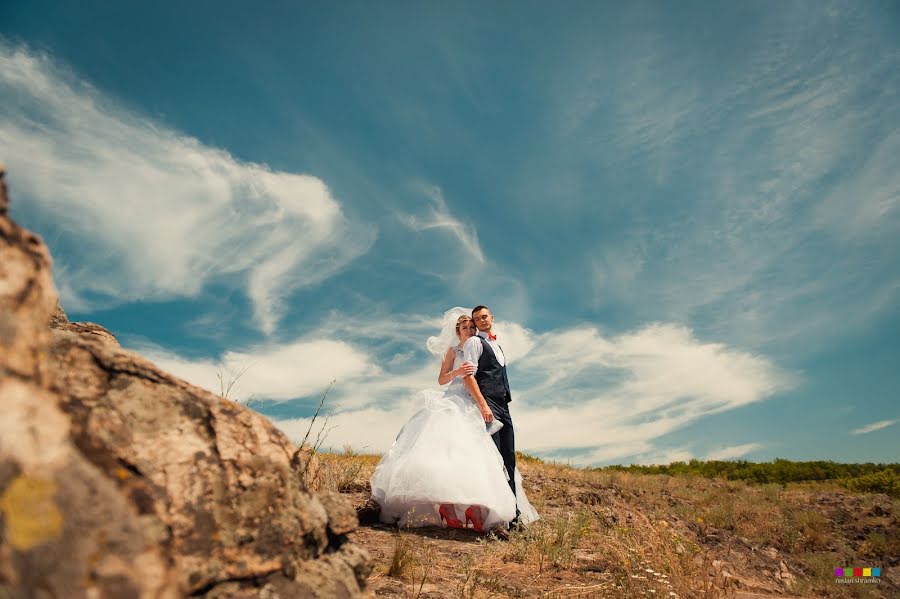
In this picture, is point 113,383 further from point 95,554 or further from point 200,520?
point 95,554

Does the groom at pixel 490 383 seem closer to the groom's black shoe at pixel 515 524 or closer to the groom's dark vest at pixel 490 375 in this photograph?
the groom's dark vest at pixel 490 375

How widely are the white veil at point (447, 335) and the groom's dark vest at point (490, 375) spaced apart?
2.85ft

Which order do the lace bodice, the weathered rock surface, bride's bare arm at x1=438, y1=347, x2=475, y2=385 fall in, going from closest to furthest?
the weathered rock surface, bride's bare arm at x1=438, y1=347, x2=475, y2=385, the lace bodice

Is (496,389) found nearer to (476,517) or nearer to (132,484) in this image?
(476,517)

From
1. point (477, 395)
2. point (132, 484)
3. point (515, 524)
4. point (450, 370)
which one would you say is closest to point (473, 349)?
point (477, 395)

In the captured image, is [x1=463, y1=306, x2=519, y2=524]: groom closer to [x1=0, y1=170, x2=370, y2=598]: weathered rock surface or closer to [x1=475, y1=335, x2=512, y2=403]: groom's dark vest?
[x1=475, y1=335, x2=512, y2=403]: groom's dark vest

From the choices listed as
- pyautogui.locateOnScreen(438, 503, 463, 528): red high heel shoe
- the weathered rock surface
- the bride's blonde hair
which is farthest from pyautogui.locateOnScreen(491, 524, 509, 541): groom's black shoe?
the weathered rock surface

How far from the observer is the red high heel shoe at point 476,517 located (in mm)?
6679

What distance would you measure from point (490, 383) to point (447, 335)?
122 centimetres

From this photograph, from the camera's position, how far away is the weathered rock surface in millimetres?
998

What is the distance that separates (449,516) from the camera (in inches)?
270

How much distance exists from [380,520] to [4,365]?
21.6 ft

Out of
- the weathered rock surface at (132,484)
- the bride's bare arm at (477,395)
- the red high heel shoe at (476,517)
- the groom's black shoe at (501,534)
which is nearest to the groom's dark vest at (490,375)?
the bride's bare arm at (477,395)

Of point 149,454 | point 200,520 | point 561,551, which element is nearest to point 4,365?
point 149,454
